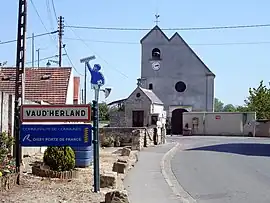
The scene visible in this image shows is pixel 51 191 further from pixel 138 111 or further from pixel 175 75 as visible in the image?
pixel 175 75

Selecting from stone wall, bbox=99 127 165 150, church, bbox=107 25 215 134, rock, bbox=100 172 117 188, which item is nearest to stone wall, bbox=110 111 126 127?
church, bbox=107 25 215 134

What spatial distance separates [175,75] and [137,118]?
45.5 feet

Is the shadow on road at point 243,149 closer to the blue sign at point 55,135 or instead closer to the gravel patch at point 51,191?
the gravel patch at point 51,191

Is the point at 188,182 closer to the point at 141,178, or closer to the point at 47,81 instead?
the point at 141,178

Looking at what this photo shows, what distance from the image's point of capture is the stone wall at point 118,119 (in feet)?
177

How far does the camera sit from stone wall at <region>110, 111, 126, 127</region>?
54041mm

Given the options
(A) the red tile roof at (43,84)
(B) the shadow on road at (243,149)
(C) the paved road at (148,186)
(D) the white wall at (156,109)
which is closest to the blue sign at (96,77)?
(C) the paved road at (148,186)

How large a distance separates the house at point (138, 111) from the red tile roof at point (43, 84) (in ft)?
65.9

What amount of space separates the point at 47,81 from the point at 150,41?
35.7 m

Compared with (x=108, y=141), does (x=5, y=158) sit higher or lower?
higher

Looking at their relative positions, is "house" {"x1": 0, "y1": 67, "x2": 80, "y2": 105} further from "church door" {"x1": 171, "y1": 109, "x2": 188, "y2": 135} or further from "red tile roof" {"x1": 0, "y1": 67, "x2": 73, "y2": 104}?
"church door" {"x1": 171, "y1": 109, "x2": 188, "y2": 135}

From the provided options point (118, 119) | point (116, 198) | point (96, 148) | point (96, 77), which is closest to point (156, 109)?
point (118, 119)

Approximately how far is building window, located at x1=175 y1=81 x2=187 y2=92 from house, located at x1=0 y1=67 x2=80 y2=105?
32.9m

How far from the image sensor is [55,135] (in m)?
12.2
